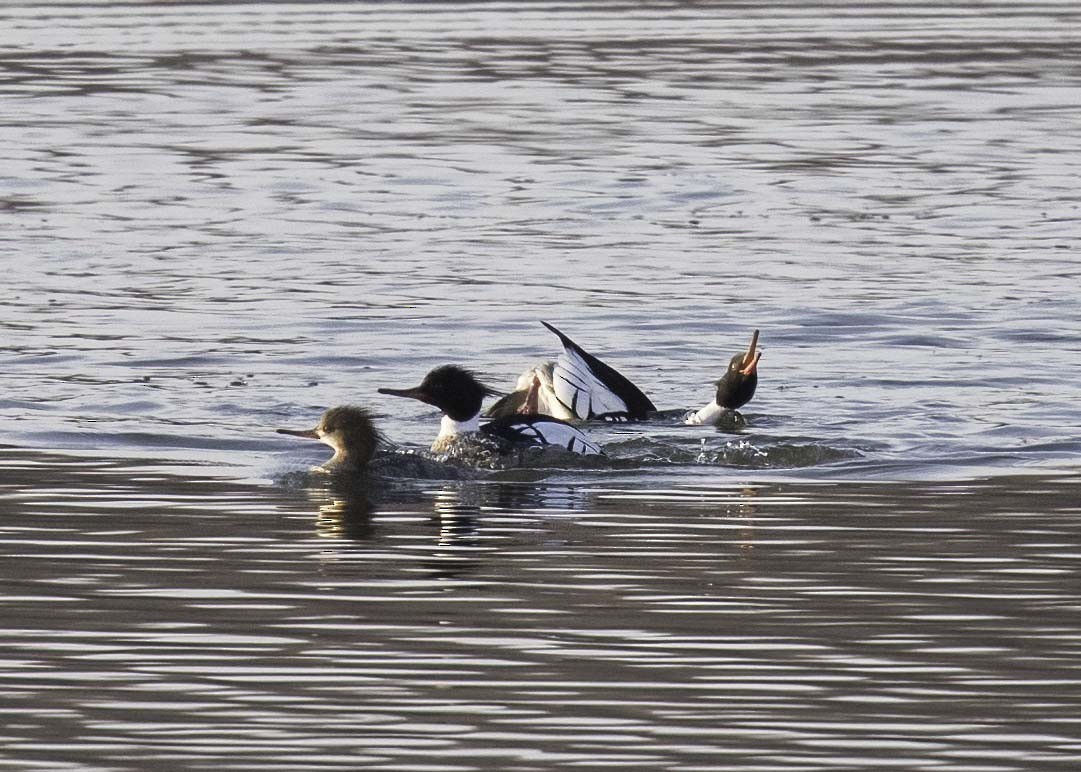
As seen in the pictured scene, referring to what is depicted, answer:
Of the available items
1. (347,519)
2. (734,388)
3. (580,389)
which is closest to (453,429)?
(580,389)

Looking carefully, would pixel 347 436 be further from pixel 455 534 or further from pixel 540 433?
pixel 455 534

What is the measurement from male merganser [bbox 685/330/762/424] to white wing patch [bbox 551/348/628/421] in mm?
486

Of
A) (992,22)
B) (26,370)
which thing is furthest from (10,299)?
(992,22)

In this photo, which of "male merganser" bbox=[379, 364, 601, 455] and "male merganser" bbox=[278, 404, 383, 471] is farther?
"male merganser" bbox=[379, 364, 601, 455]

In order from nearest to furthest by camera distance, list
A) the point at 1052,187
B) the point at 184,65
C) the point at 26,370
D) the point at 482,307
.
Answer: the point at 26,370 < the point at 482,307 < the point at 1052,187 < the point at 184,65

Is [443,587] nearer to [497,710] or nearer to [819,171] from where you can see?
[497,710]

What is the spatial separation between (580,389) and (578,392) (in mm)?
37

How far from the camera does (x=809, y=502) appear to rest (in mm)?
10922

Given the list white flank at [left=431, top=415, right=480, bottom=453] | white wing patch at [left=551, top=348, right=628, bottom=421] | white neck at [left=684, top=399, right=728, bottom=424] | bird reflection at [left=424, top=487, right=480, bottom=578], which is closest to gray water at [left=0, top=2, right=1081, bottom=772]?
bird reflection at [left=424, top=487, right=480, bottom=578]

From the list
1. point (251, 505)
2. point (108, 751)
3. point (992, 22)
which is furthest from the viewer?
point (992, 22)

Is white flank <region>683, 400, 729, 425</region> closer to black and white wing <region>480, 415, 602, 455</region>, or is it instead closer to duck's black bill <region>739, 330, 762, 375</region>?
duck's black bill <region>739, 330, 762, 375</region>

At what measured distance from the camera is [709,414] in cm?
1372

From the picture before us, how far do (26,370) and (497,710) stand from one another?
7.95 metres

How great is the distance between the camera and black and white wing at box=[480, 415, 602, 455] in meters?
12.6
